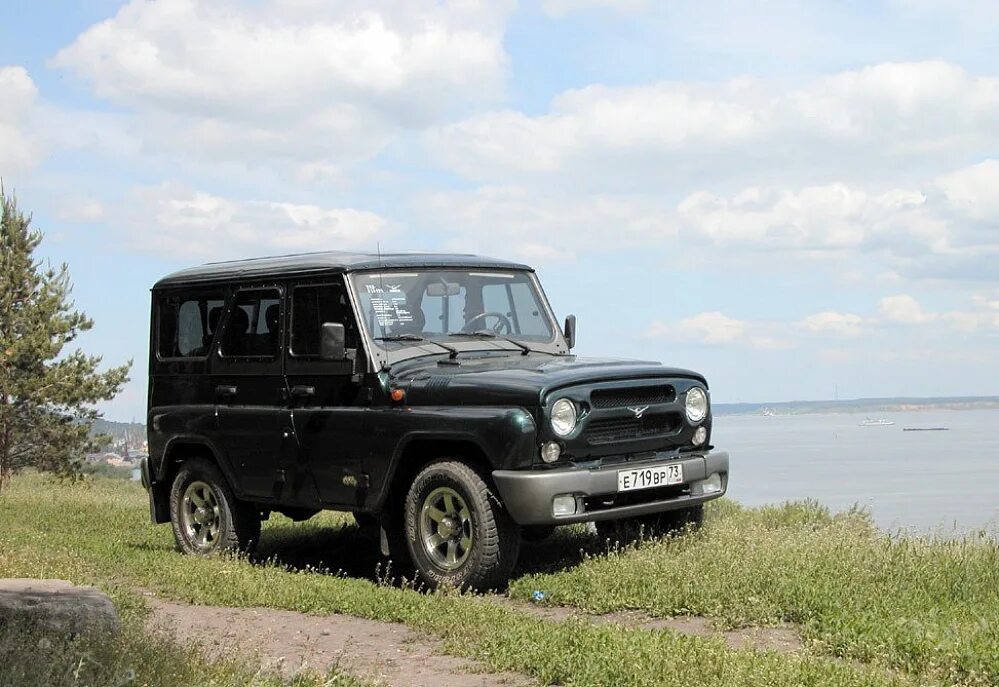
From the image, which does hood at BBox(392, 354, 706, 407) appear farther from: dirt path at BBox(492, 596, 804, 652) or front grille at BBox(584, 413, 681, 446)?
dirt path at BBox(492, 596, 804, 652)

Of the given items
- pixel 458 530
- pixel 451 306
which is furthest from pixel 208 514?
pixel 458 530

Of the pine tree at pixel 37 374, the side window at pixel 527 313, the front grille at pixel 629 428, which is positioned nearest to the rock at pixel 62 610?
the front grille at pixel 629 428

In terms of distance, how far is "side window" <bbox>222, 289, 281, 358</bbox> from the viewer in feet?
34.3

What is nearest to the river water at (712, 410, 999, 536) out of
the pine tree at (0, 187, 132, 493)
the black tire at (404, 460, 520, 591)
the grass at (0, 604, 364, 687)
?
the black tire at (404, 460, 520, 591)

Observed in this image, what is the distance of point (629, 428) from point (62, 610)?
411cm

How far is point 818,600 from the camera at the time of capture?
24.4 feet

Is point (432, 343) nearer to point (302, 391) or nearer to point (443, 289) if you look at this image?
point (443, 289)

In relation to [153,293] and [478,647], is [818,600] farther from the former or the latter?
[153,293]

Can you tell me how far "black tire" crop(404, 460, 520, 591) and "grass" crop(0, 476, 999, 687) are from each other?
0.21 meters

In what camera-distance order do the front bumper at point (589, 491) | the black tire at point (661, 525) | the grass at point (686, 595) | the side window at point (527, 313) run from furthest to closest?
the side window at point (527, 313) → the black tire at point (661, 525) → the front bumper at point (589, 491) → the grass at point (686, 595)

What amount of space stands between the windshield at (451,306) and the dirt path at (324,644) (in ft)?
7.69

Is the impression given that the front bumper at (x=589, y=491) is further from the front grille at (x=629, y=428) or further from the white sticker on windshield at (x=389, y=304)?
the white sticker on windshield at (x=389, y=304)

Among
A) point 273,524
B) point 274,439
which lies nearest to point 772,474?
point 273,524

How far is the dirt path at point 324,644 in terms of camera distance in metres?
6.52
